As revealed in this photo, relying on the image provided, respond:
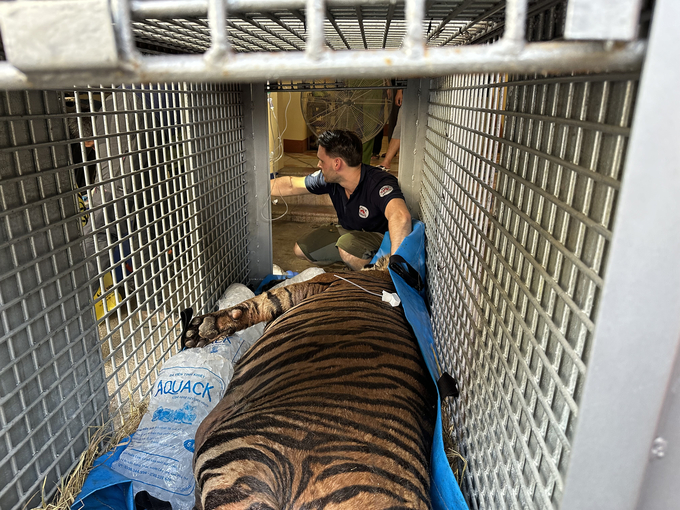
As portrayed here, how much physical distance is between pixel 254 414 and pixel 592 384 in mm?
1008

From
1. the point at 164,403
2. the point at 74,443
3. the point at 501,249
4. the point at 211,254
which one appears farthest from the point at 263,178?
the point at 501,249

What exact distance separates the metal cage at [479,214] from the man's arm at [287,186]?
1.42 metres

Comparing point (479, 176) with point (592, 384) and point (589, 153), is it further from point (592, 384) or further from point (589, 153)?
point (592, 384)

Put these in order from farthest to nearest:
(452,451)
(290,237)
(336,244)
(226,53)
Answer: (290,237) → (336,244) → (452,451) → (226,53)

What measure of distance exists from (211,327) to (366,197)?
1.61 meters

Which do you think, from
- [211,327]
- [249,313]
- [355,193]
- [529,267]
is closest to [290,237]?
[355,193]

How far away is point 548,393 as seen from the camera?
32.1 inches

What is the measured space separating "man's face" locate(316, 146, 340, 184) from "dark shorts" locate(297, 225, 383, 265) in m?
0.43

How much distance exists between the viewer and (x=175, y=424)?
1.79 meters

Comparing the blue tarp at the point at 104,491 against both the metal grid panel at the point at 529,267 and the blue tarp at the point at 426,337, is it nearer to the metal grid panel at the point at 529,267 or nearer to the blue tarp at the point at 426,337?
the blue tarp at the point at 426,337

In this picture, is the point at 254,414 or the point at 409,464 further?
the point at 254,414

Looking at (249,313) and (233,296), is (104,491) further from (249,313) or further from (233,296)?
(233,296)

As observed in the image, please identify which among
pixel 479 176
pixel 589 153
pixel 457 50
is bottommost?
pixel 479 176

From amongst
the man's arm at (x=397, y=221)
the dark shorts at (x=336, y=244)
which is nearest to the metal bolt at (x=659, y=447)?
the man's arm at (x=397, y=221)
